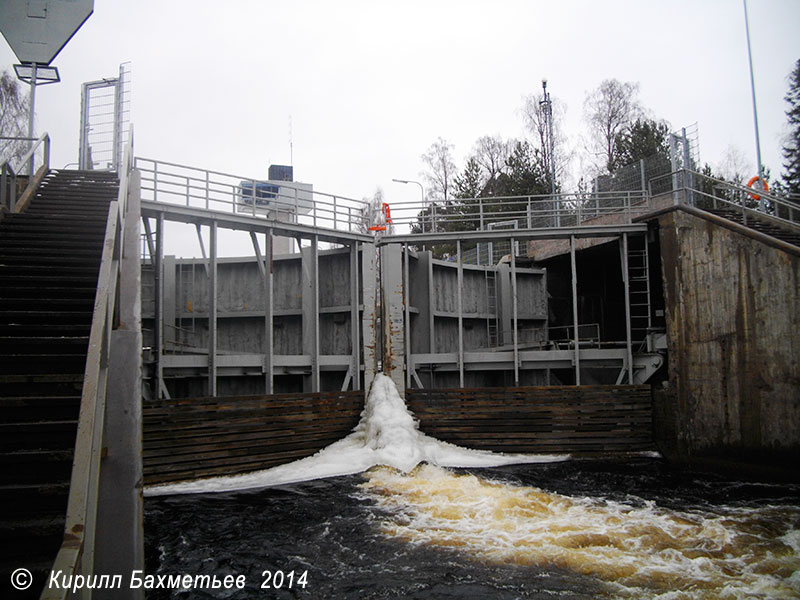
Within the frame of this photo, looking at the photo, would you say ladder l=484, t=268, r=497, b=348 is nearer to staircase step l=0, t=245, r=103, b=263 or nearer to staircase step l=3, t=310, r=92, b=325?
staircase step l=0, t=245, r=103, b=263

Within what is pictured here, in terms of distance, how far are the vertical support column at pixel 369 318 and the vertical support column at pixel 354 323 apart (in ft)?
0.66

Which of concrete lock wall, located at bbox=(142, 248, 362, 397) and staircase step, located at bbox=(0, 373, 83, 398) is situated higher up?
concrete lock wall, located at bbox=(142, 248, 362, 397)

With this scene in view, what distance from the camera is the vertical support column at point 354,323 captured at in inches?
619

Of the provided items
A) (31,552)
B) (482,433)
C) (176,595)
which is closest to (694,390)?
(482,433)

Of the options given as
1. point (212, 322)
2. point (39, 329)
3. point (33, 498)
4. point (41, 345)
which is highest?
point (212, 322)

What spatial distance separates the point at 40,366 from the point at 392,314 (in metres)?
11.1

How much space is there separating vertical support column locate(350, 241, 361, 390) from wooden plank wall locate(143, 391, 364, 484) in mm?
868

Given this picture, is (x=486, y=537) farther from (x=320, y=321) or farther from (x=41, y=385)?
(x=320, y=321)

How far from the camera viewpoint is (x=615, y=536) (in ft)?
28.7

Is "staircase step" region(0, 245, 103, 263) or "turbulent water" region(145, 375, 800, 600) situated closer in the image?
"turbulent water" region(145, 375, 800, 600)

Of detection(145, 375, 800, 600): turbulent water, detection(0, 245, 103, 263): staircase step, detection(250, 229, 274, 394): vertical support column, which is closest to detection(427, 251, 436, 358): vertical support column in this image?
detection(145, 375, 800, 600): turbulent water

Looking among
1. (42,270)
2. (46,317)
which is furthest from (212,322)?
(46,317)

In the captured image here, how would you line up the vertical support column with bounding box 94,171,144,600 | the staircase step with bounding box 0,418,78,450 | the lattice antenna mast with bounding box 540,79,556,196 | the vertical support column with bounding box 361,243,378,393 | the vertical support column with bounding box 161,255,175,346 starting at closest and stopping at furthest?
the vertical support column with bounding box 94,171,144,600 < the staircase step with bounding box 0,418,78,450 < the vertical support column with bounding box 361,243,378,393 < the vertical support column with bounding box 161,255,175,346 < the lattice antenna mast with bounding box 540,79,556,196

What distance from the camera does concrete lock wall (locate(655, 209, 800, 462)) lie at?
41.3 feet
